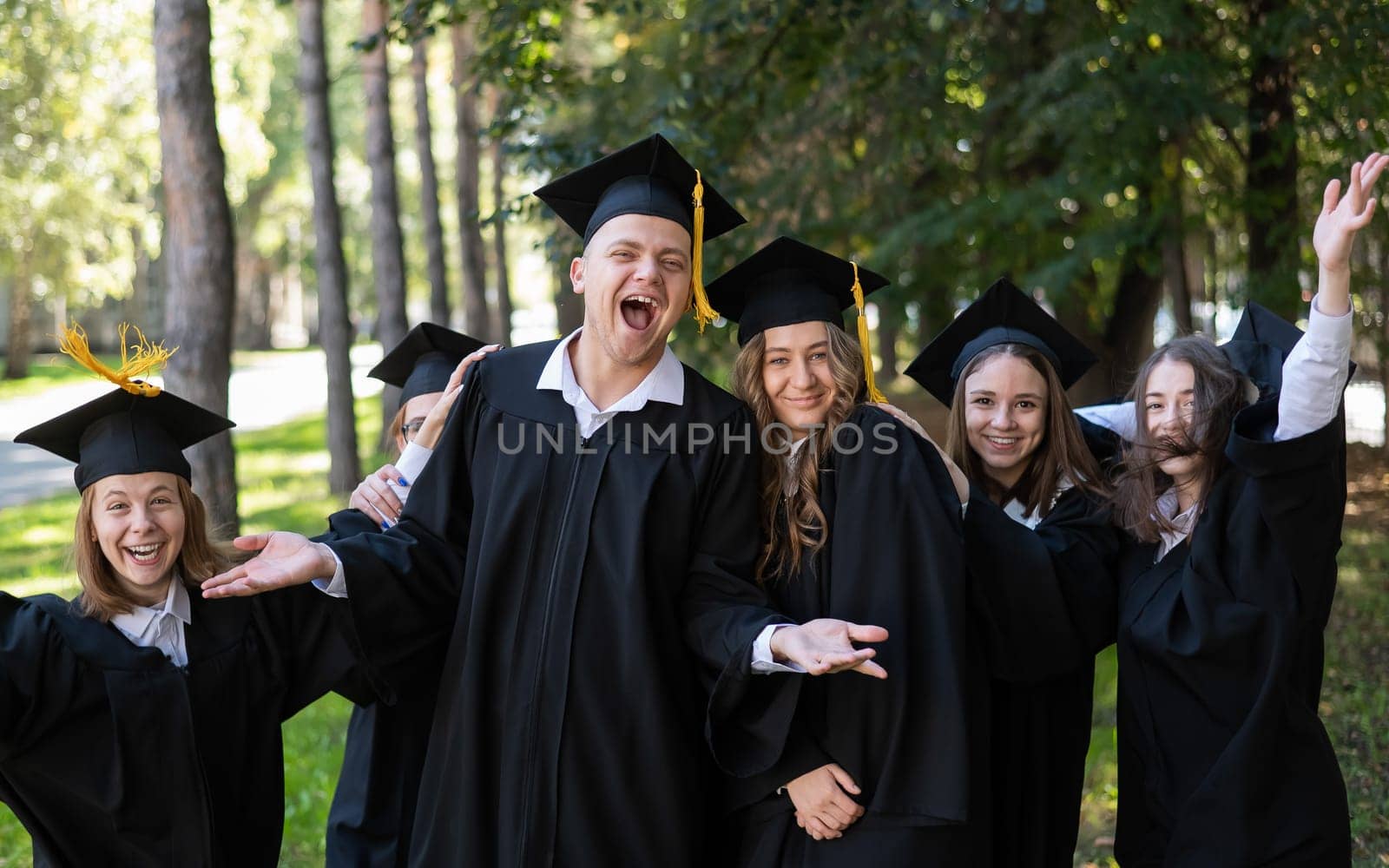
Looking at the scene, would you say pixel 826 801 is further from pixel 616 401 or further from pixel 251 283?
pixel 251 283

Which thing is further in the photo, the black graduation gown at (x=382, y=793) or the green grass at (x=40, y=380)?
the green grass at (x=40, y=380)

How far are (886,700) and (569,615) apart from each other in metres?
0.82

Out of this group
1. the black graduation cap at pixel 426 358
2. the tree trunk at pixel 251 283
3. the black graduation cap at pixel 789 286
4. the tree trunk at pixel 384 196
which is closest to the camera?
the black graduation cap at pixel 789 286

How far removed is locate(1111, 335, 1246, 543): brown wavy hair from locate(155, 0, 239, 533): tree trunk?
4.54m

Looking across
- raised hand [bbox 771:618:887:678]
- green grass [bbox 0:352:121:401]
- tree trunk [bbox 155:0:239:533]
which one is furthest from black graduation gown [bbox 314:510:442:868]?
green grass [bbox 0:352:121:401]

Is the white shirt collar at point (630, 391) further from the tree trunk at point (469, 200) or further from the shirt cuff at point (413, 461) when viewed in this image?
the tree trunk at point (469, 200)

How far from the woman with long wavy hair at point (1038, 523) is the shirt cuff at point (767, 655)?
774mm

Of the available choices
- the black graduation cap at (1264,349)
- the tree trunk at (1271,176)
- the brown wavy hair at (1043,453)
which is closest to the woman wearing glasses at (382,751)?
the brown wavy hair at (1043,453)

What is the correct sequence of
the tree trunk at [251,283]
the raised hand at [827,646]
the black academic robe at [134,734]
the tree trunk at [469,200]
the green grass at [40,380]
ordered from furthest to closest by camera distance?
the tree trunk at [251,283]
the green grass at [40,380]
the tree trunk at [469,200]
the black academic robe at [134,734]
the raised hand at [827,646]

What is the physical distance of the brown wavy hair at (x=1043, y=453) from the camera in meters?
3.71

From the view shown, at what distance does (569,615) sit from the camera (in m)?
3.18

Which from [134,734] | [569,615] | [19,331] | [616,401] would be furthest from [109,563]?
[19,331]

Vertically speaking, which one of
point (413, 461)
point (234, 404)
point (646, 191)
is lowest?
point (413, 461)

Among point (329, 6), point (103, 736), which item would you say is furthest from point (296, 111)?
point (103, 736)
